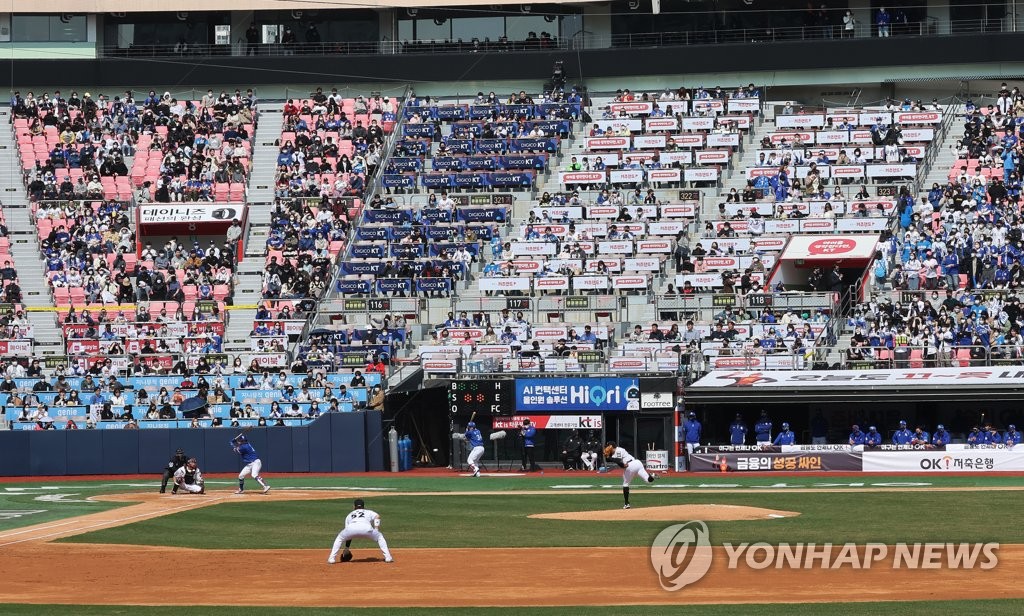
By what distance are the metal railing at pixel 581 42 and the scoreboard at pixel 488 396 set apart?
2105 cm

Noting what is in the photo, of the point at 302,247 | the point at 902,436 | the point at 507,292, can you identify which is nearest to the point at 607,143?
the point at 507,292

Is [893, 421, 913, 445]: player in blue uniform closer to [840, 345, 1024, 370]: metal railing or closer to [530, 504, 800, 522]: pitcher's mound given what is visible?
[840, 345, 1024, 370]: metal railing

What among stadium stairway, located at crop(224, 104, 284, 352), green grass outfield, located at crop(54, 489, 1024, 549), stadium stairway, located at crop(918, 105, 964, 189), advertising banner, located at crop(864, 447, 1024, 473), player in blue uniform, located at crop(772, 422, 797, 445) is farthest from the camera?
stadium stairway, located at crop(918, 105, 964, 189)

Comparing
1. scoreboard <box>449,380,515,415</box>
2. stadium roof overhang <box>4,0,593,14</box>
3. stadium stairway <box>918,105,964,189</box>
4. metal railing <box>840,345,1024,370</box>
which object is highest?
stadium roof overhang <box>4,0,593,14</box>

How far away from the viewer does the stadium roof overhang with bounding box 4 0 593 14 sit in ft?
204

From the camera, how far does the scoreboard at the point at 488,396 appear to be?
146ft

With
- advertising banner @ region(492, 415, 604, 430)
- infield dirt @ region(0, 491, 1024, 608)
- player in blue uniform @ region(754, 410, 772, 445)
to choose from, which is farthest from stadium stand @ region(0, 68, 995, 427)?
infield dirt @ region(0, 491, 1024, 608)

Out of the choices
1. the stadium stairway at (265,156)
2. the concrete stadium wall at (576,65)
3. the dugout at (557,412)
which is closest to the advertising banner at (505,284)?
the dugout at (557,412)

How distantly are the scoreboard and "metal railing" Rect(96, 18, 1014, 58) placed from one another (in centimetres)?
2105

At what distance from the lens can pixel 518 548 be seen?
25.4 meters

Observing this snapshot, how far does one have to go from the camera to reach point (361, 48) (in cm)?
6347

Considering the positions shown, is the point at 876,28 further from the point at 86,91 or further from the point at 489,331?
the point at 86,91

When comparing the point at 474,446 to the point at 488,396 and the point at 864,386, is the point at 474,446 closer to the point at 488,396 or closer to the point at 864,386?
the point at 488,396

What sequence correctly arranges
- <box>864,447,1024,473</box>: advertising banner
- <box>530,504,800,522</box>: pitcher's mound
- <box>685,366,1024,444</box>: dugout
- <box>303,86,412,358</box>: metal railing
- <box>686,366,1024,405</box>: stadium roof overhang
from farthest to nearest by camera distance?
1. <box>303,86,412,358</box>: metal railing
2. <box>685,366,1024,444</box>: dugout
3. <box>686,366,1024,405</box>: stadium roof overhang
4. <box>864,447,1024,473</box>: advertising banner
5. <box>530,504,800,522</box>: pitcher's mound
